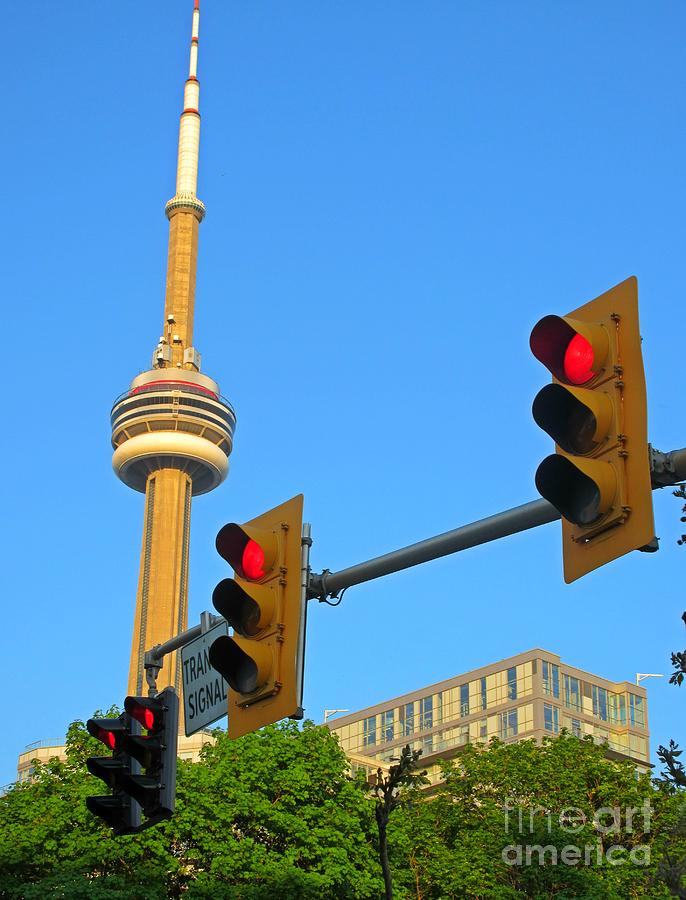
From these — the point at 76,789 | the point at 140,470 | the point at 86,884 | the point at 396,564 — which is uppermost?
the point at 140,470

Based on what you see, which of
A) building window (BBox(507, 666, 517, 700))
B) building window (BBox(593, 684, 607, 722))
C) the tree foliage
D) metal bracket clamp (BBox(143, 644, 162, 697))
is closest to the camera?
metal bracket clamp (BBox(143, 644, 162, 697))

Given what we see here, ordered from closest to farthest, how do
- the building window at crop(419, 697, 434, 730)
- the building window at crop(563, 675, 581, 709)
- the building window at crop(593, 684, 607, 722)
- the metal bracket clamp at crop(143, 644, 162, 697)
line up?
the metal bracket clamp at crop(143, 644, 162, 697) < the building window at crop(563, 675, 581, 709) < the building window at crop(593, 684, 607, 722) < the building window at crop(419, 697, 434, 730)

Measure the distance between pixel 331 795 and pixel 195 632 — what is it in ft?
114

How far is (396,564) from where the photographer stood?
9031mm

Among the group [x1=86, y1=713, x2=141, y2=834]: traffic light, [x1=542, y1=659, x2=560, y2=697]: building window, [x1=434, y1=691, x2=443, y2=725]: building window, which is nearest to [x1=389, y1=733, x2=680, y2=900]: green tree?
[x1=86, y1=713, x2=141, y2=834]: traffic light

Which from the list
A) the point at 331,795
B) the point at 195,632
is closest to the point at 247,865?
the point at 331,795

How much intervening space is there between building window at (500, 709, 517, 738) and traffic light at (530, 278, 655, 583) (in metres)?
98.8

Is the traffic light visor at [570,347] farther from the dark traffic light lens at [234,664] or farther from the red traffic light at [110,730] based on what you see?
the red traffic light at [110,730]

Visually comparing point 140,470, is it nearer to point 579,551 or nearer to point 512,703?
point 512,703

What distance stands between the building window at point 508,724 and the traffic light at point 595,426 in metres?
98.8

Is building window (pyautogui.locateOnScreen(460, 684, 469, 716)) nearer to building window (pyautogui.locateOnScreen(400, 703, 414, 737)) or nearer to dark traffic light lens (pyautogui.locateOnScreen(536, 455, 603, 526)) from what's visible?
building window (pyautogui.locateOnScreen(400, 703, 414, 737))

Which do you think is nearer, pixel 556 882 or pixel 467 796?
pixel 556 882

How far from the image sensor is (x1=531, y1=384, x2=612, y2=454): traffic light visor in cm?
734

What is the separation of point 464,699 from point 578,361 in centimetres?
10510
